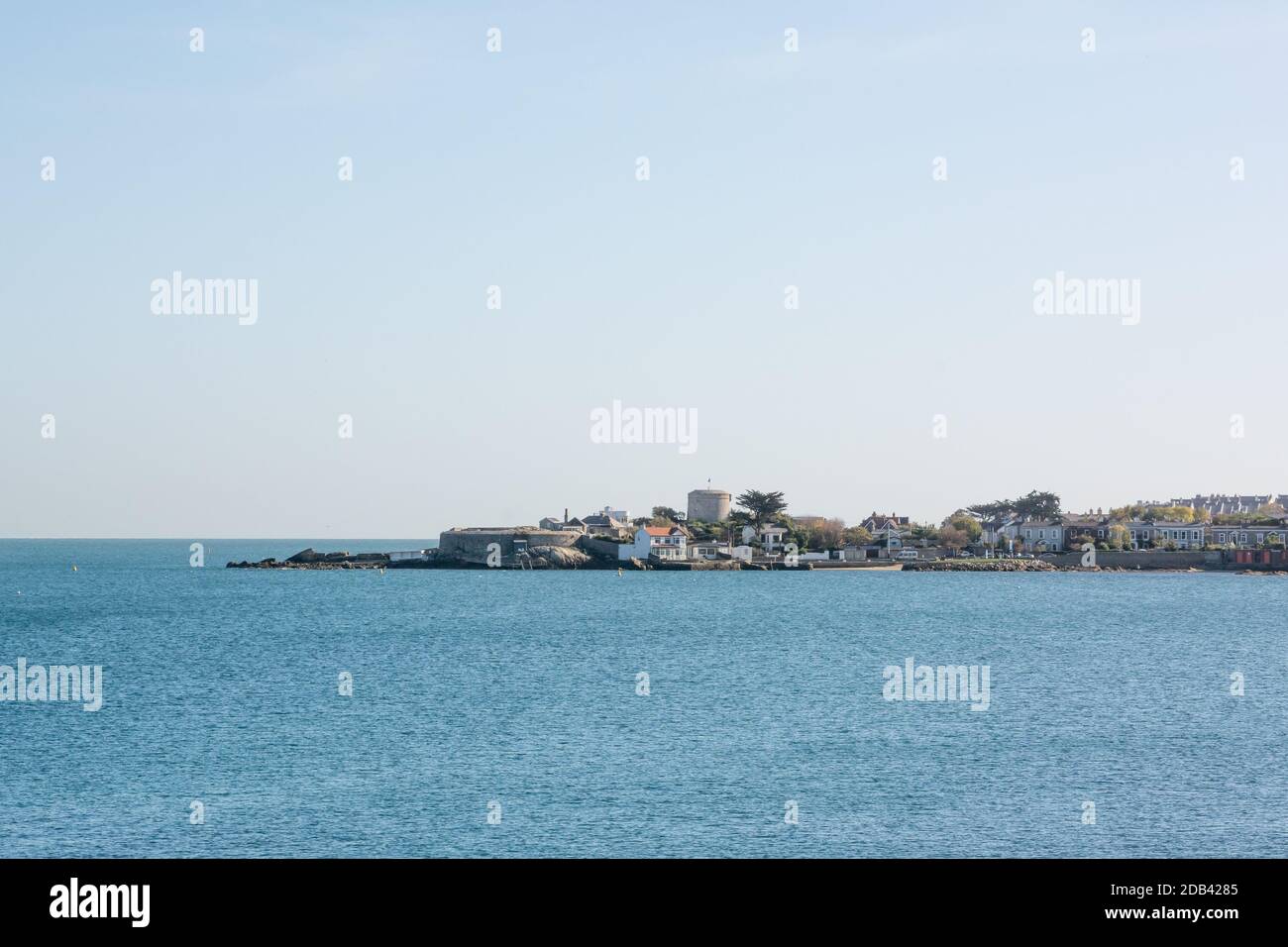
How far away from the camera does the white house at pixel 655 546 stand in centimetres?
14788

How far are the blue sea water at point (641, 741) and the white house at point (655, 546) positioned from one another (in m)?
66.4

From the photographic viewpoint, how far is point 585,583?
12438 centimetres

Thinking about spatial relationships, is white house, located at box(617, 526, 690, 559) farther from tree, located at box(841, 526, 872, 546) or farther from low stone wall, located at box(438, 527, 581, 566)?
tree, located at box(841, 526, 872, 546)

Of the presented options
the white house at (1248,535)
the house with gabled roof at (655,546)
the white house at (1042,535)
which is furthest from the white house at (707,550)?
the white house at (1248,535)

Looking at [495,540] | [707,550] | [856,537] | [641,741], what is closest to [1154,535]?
[856,537]

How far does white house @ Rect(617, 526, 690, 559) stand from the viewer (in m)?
148

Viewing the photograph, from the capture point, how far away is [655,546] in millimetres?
148625

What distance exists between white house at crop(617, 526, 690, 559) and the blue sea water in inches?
2613

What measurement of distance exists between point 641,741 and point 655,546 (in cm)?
11276

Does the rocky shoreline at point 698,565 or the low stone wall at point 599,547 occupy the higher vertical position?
the low stone wall at point 599,547

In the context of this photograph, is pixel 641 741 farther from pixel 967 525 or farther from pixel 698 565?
pixel 967 525

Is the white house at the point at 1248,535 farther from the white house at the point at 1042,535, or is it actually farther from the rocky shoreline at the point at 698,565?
the white house at the point at 1042,535

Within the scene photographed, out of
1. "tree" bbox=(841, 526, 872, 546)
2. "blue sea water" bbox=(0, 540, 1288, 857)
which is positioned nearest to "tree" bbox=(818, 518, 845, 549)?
"tree" bbox=(841, 526, 872, 546)

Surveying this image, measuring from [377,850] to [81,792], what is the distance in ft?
30.1
